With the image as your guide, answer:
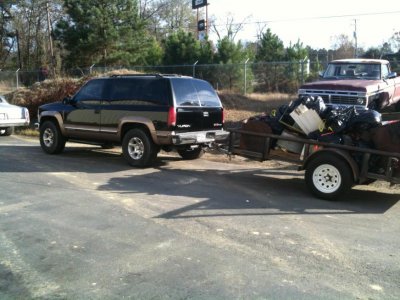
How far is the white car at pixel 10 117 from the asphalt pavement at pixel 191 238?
762 centimetres

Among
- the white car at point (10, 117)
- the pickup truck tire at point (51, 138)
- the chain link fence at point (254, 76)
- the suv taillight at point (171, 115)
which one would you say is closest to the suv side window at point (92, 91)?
the pickup truck tire at point (51, 138)

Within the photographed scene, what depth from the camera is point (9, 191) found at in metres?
7.88

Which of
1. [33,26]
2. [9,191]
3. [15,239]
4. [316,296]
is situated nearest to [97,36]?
[33,26]

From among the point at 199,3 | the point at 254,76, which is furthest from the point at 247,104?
the point at 199,3

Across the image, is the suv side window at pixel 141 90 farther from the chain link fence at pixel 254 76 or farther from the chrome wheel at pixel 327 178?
the chain link fence at pixel 254 76

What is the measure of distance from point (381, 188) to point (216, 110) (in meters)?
3.84

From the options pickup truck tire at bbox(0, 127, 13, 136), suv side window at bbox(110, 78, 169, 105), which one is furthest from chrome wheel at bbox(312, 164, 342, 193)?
pickup truck tire at bbox(0, 127, 13, 136)

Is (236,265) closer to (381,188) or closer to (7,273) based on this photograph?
(7,273)

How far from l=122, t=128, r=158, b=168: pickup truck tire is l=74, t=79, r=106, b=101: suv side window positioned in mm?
1405

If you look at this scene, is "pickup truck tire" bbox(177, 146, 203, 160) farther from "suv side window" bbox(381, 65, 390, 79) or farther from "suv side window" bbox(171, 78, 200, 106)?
"suv side window" bbox(381, 65, 390, 79)

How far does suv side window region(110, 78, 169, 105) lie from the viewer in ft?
31.8

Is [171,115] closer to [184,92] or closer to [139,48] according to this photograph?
[184,92]

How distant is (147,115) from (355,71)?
260 inches

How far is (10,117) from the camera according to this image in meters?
16.5
